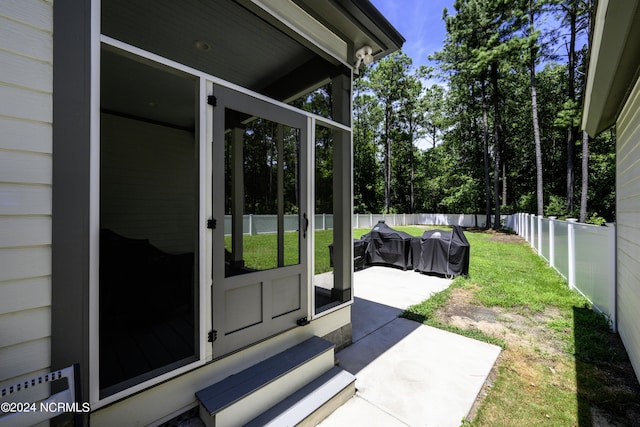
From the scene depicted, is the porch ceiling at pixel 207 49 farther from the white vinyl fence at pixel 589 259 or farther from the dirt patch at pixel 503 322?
the white vinyl fence at pixel 589 259

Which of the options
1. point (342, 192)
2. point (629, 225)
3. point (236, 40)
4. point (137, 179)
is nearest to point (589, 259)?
point (629, 225)

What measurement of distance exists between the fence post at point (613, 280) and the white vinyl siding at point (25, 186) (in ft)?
18.4

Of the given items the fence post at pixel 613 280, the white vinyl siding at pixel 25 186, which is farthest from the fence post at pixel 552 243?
the white vinyl siding at pixel 25 186

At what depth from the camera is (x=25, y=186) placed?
4.25 ft

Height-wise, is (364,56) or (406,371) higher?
(364,56)

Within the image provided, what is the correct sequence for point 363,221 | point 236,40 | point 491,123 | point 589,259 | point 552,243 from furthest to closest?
point 491,123 < point 363,221 < point 552,243 < point 589,259 < point 236,40

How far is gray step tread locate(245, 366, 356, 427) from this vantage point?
187 cm

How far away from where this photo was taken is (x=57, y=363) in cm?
135

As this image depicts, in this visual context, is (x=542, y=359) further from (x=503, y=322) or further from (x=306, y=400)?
(x=306, y=400)

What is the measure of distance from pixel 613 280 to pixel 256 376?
4595 millimetres

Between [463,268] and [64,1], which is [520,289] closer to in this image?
[463,268]

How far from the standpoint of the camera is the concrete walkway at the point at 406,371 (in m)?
2.10

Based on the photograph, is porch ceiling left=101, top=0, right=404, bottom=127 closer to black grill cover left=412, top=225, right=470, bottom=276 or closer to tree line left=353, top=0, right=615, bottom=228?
black grill cover left=412, top=225, right=470, bottom=276

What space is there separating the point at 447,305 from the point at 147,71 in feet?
17.4
